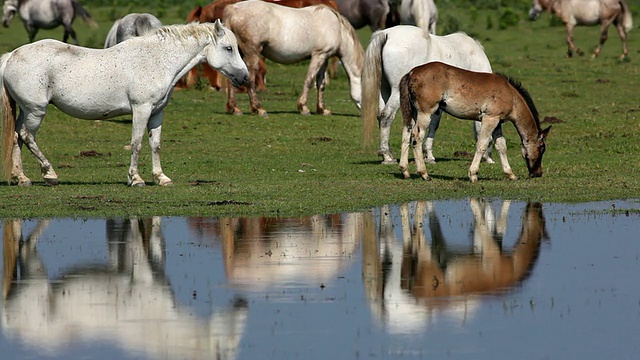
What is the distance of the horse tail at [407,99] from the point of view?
51.1 ft

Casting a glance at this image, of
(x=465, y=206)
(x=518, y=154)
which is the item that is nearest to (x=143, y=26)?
(x=518, y=154)

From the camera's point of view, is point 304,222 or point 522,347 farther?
point 304,222

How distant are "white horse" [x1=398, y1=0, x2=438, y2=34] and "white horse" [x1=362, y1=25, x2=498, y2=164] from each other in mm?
10876

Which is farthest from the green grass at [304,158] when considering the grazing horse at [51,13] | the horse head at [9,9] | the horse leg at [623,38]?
the horse head at [9,9]

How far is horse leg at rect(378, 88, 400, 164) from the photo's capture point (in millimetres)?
17828

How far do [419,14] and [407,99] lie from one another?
1423cm

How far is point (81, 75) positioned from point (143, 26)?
801 centimetres

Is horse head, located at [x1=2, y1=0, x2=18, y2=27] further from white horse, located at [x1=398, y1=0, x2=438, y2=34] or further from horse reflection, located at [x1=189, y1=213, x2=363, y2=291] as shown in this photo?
horse reflection, located at [x1=189, y1=213, x2=363, y2=291]

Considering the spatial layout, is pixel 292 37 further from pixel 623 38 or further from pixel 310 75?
pixel 623 38

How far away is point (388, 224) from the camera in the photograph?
12.6 m

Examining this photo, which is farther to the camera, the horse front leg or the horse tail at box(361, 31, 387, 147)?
the horse tail at box(361, 31, 387, 147)

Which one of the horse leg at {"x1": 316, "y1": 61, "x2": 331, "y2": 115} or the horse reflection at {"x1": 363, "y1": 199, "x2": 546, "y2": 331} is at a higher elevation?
the horse reflection at {"x1": 363, "y1": 199, "x2": 546, "y2": 331}

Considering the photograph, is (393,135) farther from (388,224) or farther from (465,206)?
(388,224)

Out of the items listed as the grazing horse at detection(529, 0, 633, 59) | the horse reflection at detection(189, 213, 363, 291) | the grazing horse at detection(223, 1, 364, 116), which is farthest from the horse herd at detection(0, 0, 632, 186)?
the grazing horse at detection(529, 0, 633, 59)
